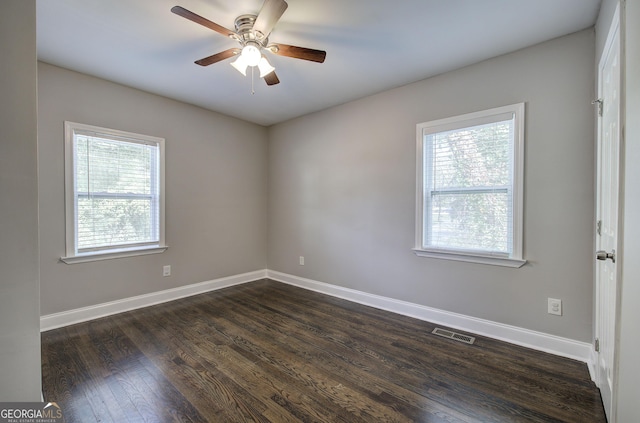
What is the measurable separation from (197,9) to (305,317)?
2.92 meters

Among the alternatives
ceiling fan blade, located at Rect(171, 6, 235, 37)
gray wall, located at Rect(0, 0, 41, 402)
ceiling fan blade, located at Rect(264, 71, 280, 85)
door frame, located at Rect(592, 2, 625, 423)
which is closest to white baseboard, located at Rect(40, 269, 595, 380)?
door frame, located at Rect(592, 2, 625, 423)

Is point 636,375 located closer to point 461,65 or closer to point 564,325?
point 564,325

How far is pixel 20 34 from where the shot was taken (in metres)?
1.37

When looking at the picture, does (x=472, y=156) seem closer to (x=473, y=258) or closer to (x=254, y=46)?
(x=473, y=258)

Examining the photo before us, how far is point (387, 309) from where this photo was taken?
3.32 metres

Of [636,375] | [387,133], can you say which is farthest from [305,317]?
[636,375]

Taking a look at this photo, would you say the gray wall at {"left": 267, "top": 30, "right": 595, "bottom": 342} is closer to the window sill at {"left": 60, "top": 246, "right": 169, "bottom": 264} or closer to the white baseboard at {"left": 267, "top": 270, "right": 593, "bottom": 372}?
the white baseboard at {"left": 267, "top": 270, "right": 593, "bottom": 372}

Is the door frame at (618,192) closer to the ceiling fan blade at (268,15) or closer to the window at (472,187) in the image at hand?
the window at (472,187)

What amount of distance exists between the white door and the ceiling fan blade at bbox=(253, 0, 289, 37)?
1.80 metres

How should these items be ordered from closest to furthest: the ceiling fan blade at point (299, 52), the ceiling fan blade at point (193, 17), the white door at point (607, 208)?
the white door at point (607, 208) → the ceiling fan blade at point (193, 17) → the ceiling fan blade at point (299, 52)

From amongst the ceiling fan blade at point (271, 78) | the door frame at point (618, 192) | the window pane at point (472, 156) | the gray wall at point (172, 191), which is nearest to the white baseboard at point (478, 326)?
the door frame at point (618, 192)

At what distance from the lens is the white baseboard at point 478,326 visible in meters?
2.27

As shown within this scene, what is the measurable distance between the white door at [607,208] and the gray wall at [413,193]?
282 mm

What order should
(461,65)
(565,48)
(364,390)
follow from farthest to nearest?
(461,65)
(565,48)
(364,390)
